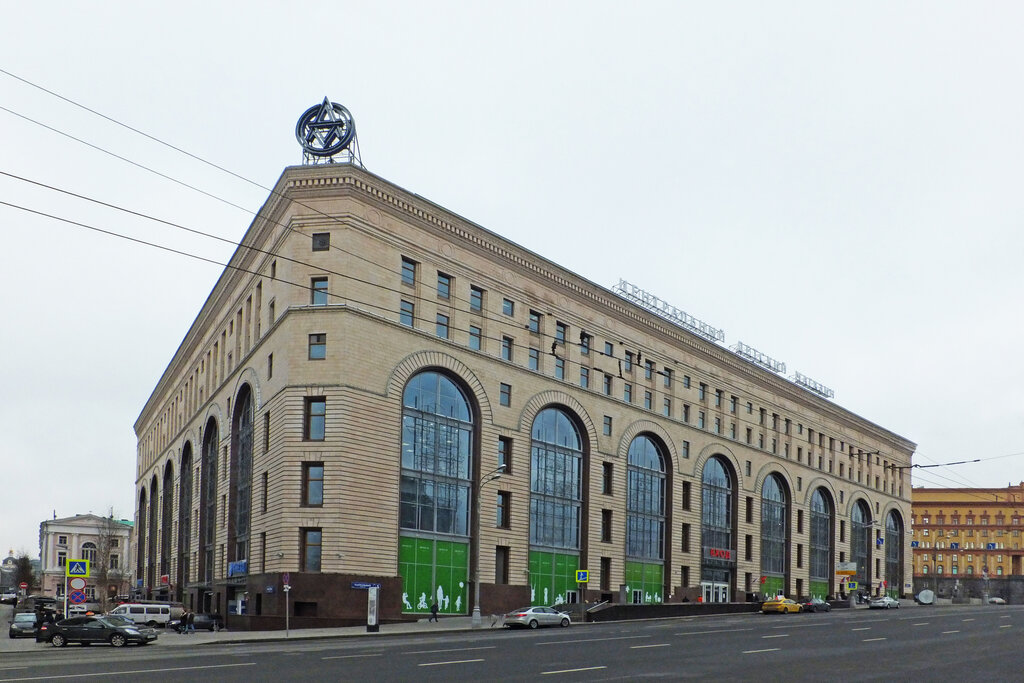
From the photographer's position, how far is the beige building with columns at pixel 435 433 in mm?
57531

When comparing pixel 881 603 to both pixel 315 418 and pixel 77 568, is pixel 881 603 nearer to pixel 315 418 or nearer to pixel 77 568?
pixel 315 418

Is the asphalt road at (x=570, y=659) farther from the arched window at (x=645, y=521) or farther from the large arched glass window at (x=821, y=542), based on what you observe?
the large arched glass window at (x=821, y=542)

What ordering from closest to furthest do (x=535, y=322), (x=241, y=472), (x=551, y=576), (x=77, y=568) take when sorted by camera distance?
(x=77, y=568)
(x=241, y=472)
(x=551, y=576)
(x=535, y=322)

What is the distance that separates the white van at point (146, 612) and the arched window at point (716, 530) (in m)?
44.1

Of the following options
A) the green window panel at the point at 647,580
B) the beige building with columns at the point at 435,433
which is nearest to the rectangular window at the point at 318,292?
the beige building with columns at the point at 435,433

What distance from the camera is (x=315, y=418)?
5769cm

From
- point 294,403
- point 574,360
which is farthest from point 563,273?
point 294,403

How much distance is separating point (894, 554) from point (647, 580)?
5889 centimetres

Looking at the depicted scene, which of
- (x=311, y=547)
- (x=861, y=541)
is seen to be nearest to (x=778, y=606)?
(x=311, y=547)

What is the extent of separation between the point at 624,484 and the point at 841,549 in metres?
45.7

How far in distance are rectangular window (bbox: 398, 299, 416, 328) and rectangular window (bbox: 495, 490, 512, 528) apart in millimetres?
12950

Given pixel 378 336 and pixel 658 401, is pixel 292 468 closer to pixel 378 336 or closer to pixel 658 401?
pixel 378 336

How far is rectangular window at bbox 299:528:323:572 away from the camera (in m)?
→ 56.2

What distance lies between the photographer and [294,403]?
2266 inches
